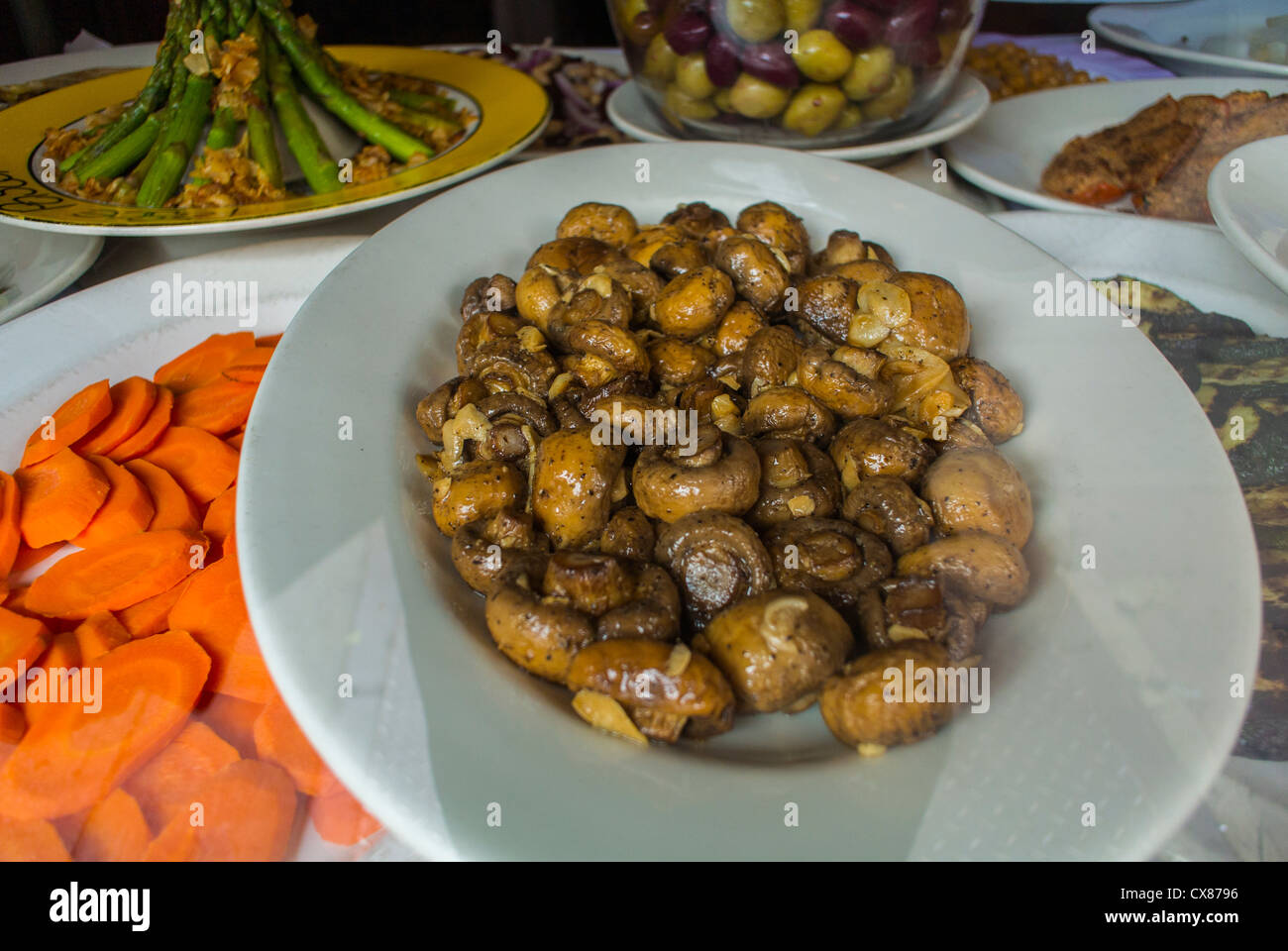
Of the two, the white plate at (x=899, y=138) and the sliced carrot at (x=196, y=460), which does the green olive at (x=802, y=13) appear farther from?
the sliced carrot at (x=196, y=460)

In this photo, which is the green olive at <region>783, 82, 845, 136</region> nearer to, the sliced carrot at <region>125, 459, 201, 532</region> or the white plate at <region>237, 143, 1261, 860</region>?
the white plate at <region>237, 143, 1261, 860</region>

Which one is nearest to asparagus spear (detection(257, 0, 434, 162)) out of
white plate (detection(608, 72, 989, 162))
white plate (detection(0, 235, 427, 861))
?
white plate (detection(0, 235, 427, 861))

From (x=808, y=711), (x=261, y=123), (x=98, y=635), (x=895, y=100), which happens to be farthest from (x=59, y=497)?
(x=895, y=100)

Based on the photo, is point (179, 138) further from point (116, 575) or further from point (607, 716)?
point (607, 716)

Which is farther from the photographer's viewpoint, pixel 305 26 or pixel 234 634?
pixel 305 26

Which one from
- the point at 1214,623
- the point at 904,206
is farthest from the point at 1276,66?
the point at 1214,623

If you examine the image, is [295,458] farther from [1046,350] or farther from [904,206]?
[904,206]

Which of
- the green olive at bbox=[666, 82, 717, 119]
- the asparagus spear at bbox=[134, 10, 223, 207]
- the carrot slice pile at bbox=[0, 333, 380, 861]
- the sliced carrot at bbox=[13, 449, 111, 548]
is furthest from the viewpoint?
the green olive at bbox=[666, 82, 717, 119]
